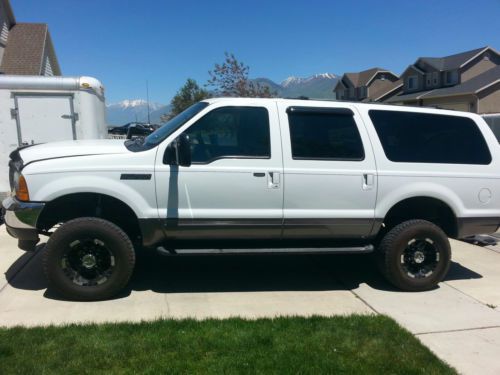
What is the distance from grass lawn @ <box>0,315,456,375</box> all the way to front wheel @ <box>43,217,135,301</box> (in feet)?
2.14

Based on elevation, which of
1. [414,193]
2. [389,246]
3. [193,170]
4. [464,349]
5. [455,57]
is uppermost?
[455,57]

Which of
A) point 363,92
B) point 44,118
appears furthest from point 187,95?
point 44,118

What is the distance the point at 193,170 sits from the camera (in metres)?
4.63

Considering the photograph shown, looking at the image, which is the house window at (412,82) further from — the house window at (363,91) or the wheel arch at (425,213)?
the wheel arch at (425,213)

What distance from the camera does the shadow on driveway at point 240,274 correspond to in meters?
5.20

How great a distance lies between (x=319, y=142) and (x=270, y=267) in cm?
190

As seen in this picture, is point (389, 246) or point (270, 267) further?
point (270, 267)

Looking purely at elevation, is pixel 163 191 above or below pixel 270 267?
above

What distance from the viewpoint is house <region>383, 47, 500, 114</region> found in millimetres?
38781

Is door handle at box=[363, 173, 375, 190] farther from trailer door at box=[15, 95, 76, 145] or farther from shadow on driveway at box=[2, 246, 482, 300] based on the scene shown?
trailer door at box=[15, 95, 76, 145]

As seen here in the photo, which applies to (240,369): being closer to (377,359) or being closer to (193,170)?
(377,359)

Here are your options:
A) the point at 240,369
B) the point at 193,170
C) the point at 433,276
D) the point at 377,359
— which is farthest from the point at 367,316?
the point at 193,170

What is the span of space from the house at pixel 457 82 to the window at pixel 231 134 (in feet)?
117

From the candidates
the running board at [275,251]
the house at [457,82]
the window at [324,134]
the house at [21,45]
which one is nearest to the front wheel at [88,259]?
the running board at [275,251]
